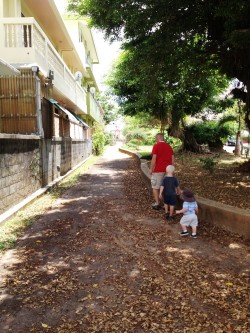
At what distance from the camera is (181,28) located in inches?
331

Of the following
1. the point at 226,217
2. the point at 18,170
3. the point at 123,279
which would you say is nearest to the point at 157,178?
the point at 226,217

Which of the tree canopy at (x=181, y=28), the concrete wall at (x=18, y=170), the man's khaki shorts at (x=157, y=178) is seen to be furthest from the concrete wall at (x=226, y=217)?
the concrete wall at (x=18, y=170)

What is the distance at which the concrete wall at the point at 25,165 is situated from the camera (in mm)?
6527

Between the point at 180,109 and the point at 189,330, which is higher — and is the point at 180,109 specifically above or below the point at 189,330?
above

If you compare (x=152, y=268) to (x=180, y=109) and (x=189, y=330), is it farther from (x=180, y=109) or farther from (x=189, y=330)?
(x=180, y=109)

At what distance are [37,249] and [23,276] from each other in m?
0.99

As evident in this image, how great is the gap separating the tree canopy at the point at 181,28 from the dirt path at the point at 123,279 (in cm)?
460

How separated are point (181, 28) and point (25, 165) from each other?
538 centimetres

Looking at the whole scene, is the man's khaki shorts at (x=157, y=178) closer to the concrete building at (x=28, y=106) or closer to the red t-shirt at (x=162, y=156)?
the red t-shirt at (x=162, y=156)

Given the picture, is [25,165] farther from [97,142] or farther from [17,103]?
[97,142]

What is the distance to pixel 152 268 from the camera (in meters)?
4.29

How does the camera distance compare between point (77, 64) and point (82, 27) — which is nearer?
point (77, 64)

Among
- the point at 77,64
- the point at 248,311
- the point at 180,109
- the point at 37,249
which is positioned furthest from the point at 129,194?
the point at 77,64

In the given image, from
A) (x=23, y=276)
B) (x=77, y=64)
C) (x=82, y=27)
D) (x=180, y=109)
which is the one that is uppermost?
(x=82, y=27)
